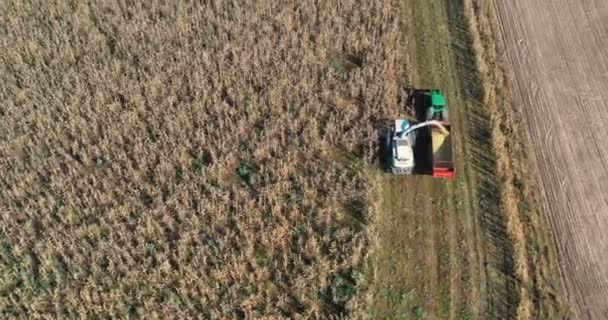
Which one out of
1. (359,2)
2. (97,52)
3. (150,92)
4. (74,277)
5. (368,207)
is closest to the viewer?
(74,277)

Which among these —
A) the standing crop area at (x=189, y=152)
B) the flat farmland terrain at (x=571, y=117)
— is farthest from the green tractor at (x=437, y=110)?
the flat farmland terrain at (x=571, y=117)

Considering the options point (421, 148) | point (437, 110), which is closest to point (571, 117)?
point (437, 110)

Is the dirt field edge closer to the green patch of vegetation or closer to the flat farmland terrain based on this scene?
the flat farmland terrain

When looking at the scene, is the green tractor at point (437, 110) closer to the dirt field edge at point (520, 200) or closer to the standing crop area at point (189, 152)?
the standing crop area at point (189, 152)

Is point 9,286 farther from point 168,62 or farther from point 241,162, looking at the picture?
point 168,62

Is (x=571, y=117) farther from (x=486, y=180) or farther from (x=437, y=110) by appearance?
(x=437, y=110)

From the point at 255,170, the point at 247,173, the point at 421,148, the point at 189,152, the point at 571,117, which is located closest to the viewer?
the point at 247,173

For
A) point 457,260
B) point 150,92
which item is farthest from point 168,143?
point 457,260
